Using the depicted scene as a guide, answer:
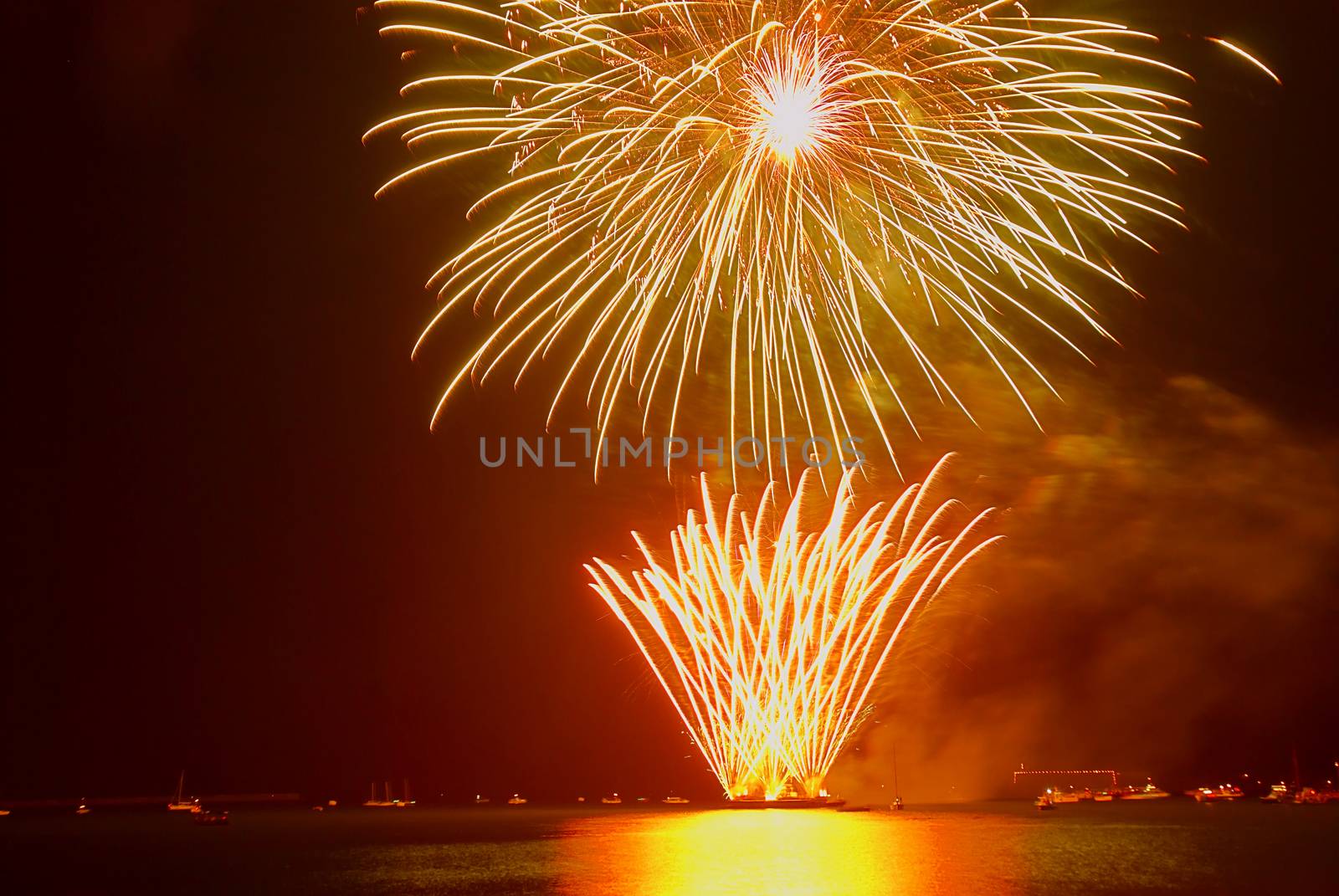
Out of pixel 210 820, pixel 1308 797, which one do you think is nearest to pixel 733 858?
pixel 210 820

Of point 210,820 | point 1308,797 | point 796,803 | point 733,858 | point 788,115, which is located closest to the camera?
point 788,115

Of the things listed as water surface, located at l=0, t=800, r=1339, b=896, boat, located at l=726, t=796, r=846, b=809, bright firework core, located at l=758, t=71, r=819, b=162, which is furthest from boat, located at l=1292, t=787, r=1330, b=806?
bright firework core, located at l=758, t=71, r=819, b=162

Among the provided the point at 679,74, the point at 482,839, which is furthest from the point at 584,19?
the point at 482,839

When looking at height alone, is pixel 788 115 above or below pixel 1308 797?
above

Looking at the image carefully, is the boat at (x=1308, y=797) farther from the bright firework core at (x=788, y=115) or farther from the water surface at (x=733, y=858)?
the bright firework core at (x=788, y=115)

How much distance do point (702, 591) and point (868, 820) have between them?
2002 inches

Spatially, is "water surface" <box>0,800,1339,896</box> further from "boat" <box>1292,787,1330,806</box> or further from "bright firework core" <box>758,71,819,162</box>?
"boat" <box>1292,787,1330,806</box>

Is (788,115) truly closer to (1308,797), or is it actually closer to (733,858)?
(733,858)

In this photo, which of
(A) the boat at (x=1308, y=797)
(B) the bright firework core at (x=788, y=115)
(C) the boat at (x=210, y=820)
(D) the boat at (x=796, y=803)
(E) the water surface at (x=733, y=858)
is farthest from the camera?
(A) the boat at (x=1308, y=797)

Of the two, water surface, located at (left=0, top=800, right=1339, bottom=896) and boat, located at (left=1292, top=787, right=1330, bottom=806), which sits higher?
water surface, located at (left=0, top=800, right=1339, bottom=896)

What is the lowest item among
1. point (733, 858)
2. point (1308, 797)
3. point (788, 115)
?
point (1308, 797)

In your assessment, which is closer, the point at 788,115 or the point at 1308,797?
the point at 788,115

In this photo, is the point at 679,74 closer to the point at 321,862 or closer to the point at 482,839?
the point at 321,862

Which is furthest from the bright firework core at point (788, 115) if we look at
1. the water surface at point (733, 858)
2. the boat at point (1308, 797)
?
the boat at point (1308, 797)
